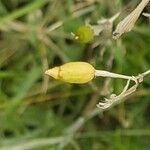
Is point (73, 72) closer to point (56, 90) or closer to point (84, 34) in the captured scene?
point (84, 34)

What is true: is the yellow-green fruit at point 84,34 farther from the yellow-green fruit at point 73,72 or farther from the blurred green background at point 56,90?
the blurred green background at point 56,90

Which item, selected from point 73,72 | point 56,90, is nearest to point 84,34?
point 73,72

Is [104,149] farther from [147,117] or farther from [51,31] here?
[51,31]

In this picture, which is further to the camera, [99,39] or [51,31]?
[51,31]

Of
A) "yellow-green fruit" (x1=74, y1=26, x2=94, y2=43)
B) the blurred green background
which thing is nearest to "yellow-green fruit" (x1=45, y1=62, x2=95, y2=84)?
"yellow-green fruit" (x1=74, y1=26, x2=94, y2=43)

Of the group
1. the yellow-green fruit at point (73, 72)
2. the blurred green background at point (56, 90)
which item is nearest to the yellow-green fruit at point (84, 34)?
the yellow-green fruit at point (73, 72)

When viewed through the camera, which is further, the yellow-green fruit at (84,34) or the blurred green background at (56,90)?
the blurred green background at (56,90)

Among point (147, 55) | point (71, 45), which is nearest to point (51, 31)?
point (71, 45)
